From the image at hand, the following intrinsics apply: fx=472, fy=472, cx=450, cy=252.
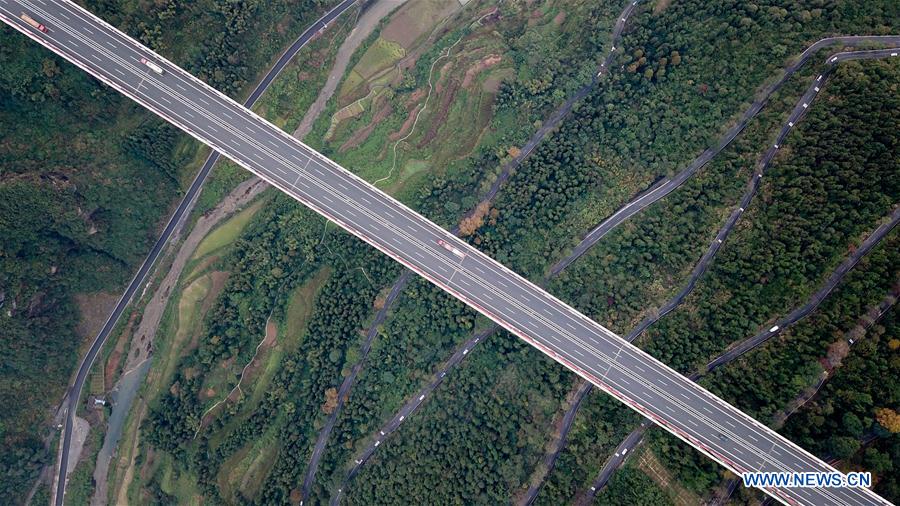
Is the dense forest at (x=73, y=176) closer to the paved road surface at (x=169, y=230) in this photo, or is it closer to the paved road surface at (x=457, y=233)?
Answer: the paved road surface at (x=169, y=230)

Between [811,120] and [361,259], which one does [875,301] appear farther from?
[361,259]

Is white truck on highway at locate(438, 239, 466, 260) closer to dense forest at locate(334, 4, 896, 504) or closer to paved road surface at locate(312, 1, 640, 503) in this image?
dense forest at locate(334, 4, 896, 504)

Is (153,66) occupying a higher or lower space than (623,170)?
higher

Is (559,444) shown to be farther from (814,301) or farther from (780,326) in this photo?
(814,301)

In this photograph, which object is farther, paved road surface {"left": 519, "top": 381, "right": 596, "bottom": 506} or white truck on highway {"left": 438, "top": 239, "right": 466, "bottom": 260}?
white truck on highway {"left": 438, "top": 239, "right": 466, "bottom": 260}

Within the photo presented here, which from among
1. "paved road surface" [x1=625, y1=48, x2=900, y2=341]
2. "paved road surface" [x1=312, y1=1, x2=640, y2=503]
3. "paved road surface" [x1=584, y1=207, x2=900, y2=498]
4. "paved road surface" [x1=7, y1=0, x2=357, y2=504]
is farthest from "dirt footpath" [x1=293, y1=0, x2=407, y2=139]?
"paved road surface" [x1=584, y1=207, x2=900, y2=498]

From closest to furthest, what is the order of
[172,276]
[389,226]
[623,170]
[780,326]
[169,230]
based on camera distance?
[780,326]
[623,170]
[389,226]
[172,276]
[169,230]

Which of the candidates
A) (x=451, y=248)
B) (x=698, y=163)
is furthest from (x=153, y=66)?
(x=698, y=163)

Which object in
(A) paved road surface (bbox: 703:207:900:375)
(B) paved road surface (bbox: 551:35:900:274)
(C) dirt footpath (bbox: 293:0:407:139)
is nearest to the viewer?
(A) paved road surface (bbox: 703:207:900:375)
